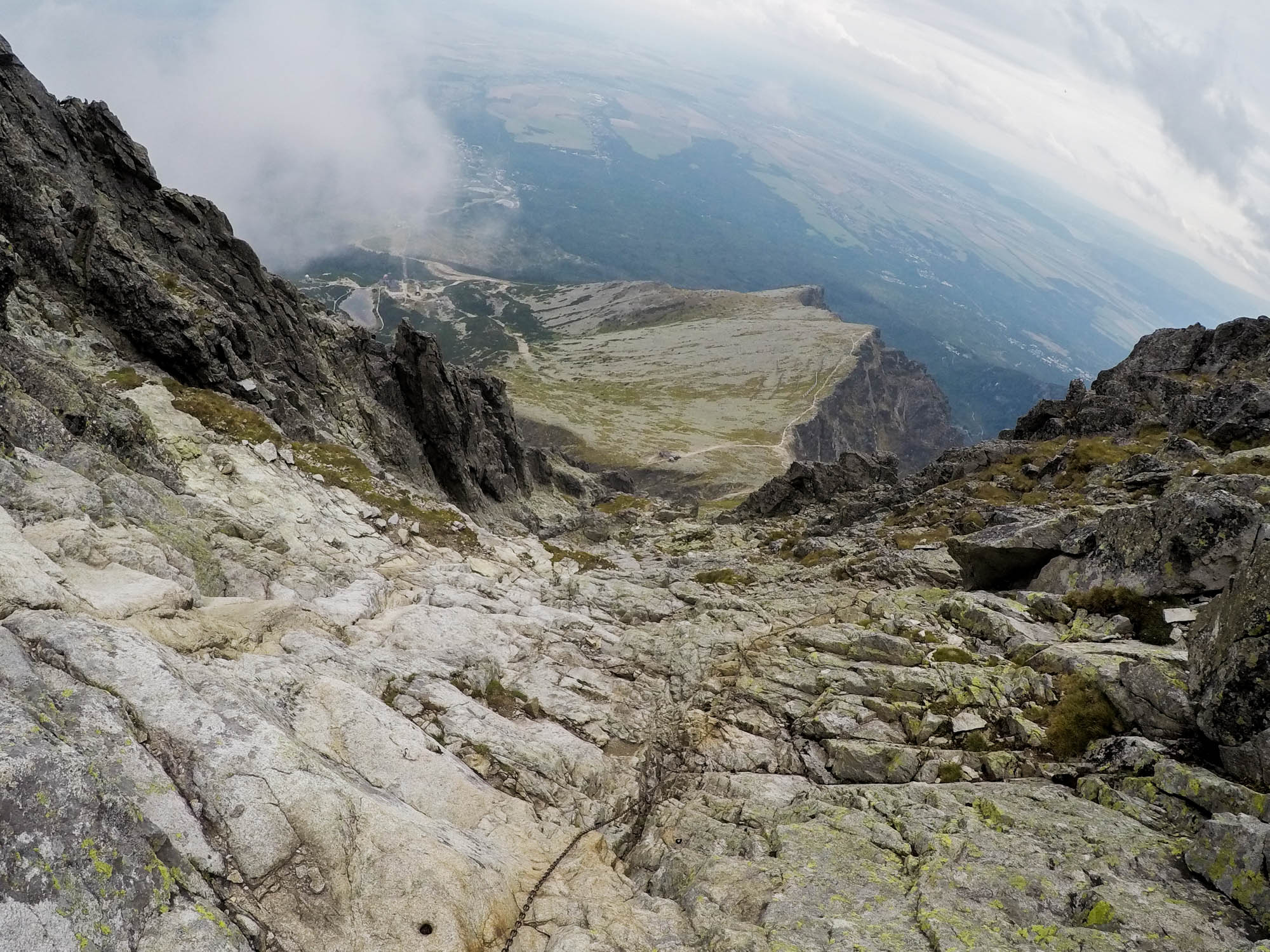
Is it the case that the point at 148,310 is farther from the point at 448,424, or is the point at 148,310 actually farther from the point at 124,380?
the point at 448,424

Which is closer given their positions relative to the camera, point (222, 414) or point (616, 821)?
point (616, 821)

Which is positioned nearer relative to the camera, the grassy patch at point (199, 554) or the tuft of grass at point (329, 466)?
the grassy patch at point (199, 554)

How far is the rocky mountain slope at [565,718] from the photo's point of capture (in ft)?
40.8

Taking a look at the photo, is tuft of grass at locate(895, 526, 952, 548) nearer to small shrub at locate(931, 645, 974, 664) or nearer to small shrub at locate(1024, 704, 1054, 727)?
small shrub at locate(931, 645, 974, 664)

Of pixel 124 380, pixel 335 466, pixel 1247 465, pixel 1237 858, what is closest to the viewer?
pixel 1237 858

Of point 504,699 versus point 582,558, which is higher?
point 504,699

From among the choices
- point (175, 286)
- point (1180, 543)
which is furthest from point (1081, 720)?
point (175, 286)

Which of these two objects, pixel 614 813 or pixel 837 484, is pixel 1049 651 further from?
pixel 837 484

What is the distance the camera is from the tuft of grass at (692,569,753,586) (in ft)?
159

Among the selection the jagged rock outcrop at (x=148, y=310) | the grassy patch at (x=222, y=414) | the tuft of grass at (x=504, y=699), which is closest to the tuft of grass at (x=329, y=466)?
the grassy patch at (x=222, y=414)

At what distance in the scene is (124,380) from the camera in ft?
156

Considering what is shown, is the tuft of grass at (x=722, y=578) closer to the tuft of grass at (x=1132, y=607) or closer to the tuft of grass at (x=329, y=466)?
the tuft of grass at (x=329, y=466)

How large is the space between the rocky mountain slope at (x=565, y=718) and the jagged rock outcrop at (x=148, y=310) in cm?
74

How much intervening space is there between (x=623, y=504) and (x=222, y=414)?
87080 mm
